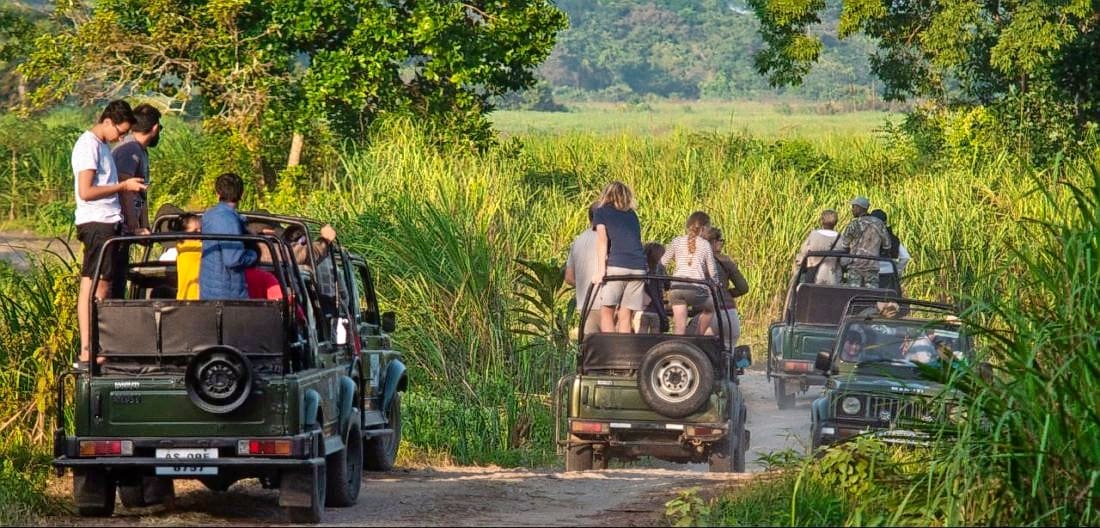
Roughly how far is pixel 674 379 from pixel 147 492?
3.71 meters

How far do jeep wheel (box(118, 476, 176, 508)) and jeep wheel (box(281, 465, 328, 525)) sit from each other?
99cm

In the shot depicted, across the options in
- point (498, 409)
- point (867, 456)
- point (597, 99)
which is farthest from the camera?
point (597, 99)

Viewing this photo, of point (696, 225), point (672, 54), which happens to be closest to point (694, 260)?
point (696, 225)

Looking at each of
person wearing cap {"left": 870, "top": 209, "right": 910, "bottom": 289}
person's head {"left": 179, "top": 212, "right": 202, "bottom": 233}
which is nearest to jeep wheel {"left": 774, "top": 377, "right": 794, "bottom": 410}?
person wearing cap {"left": 870, "top": 209, "right": 910, "bottom": 289}

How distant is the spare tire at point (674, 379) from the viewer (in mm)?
12508

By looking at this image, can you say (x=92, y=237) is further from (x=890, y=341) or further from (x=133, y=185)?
(x=890, y=341)

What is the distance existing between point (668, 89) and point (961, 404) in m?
107

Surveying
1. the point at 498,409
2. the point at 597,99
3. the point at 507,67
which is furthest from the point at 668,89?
the point at 498,409

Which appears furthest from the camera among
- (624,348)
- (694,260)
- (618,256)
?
(694,260)

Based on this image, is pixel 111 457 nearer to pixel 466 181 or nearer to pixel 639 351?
pixel 639 351

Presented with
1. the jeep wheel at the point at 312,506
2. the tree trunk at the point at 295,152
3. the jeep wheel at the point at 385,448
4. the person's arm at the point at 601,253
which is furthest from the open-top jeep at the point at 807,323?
the tree trunk at the point at 295,152

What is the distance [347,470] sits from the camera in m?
10.7

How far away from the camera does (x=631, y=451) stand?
13.1 m

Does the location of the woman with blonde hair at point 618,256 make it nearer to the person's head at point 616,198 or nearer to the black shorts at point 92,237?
the person's head at point 616,198
